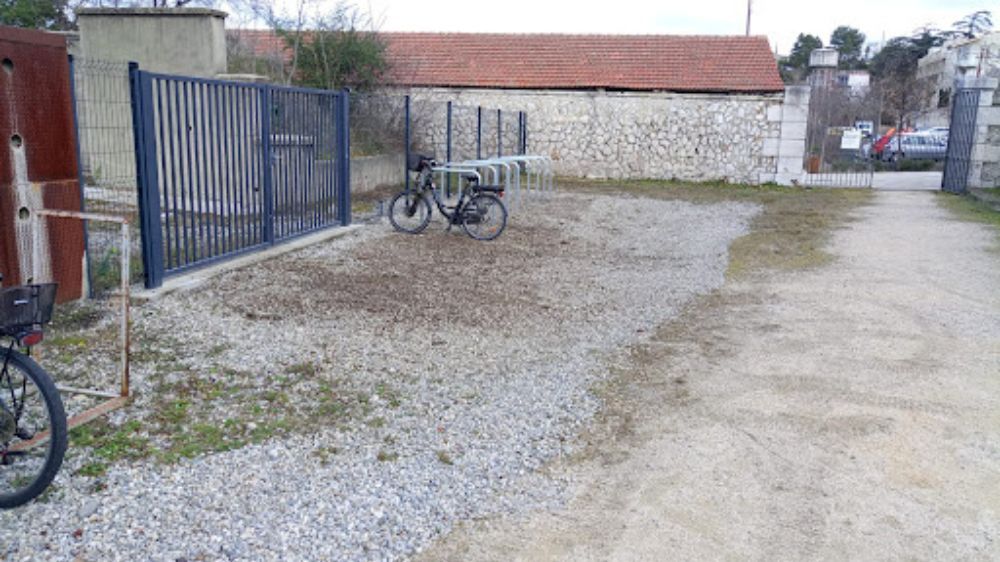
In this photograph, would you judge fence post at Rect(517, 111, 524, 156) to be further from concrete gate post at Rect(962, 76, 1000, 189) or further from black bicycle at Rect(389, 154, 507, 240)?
concrete gate post at Rect(962, 76, 1000, 189)

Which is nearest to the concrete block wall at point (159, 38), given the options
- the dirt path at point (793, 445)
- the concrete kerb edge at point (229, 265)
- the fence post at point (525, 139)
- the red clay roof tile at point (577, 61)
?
the concrete kerb edge at point (229, 265)

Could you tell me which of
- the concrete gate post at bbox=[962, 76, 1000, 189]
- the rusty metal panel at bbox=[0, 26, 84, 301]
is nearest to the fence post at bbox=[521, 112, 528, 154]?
the concrete gate post at bbox=[962, 76, 1000, 189]

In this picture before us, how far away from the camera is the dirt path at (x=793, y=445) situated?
11.0 feet

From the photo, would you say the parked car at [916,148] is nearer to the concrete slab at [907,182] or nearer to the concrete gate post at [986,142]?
the concrete slab at [907,182]

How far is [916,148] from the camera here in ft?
99.3

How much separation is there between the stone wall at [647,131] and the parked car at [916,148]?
1258cm

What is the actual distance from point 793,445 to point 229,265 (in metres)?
5.60

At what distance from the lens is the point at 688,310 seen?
289 inches

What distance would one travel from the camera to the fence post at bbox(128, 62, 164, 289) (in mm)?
6508

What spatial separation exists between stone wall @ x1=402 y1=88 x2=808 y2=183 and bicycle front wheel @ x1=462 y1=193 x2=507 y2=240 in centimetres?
940

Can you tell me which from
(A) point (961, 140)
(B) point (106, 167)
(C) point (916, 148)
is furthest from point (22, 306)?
(C) point (916, 148)

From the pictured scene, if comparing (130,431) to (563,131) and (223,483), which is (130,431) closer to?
(223,483)

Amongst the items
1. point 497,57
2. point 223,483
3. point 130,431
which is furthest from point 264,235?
point 497,57

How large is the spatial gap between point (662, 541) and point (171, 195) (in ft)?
18.5
